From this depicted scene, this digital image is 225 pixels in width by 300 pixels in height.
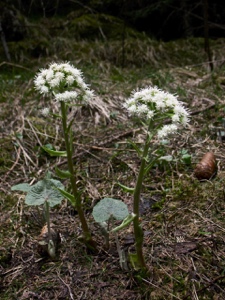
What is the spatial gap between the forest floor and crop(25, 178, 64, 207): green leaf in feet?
0.97

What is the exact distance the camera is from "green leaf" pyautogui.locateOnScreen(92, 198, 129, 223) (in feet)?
5.55

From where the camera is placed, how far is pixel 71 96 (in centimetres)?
158

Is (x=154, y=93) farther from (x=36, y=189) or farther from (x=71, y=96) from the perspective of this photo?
(x=36, y=189)

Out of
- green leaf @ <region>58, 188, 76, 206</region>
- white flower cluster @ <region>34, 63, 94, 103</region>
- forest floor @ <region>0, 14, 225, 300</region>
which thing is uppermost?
white flower cluster @ <region>34, 63, 94, 103</region>

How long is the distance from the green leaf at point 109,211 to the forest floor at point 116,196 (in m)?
0.27

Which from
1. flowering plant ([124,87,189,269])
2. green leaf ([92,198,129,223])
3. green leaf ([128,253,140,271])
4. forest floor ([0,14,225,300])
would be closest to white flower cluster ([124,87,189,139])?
flowering plant ([124,87,189,269])

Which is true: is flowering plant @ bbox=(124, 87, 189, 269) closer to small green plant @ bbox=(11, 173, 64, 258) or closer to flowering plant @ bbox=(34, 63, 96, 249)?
flowering plant @ bbox=(34, 63, 96, 249)

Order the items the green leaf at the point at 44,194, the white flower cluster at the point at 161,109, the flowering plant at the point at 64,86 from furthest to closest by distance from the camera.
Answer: the green leaf at the point at 44,194 < the flowering plant at the point at 64,86 < the white flower cluster at the point at 161,109

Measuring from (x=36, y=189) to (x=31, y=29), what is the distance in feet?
15.5

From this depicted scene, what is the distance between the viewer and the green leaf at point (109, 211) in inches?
66.6

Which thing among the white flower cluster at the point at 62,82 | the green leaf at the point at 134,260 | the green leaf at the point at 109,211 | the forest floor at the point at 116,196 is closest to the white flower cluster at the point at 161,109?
the forest floor at the point at 116,196

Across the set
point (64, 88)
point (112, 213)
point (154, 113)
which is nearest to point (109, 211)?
point (112, 213)

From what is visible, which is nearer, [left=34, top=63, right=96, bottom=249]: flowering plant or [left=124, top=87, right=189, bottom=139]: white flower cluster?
[left=124, top=87, right=189, bottom=139]: white flower cluster

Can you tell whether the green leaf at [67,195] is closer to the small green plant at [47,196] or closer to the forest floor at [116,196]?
the small green plant at [47,196]
